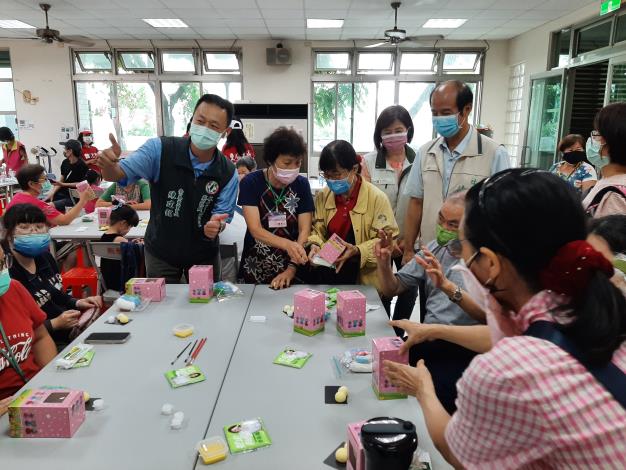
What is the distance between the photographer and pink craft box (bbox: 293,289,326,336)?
6.05 feet

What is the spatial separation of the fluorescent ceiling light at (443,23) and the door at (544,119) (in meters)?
1.71

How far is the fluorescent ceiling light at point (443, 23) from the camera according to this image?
7551mm

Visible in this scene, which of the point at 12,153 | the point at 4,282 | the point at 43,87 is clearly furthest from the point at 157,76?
the point at 4,282

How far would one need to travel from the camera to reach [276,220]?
2.44m

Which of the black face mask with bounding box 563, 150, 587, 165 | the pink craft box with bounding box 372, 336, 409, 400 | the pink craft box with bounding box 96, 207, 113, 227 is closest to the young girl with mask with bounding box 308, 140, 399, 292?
the pink craft box with bounding box 372, 336, 409, 400

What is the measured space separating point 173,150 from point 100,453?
1.60 meters

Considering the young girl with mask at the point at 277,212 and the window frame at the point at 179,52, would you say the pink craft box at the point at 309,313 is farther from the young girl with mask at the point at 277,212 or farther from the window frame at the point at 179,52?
the window frame at the point at 179,52

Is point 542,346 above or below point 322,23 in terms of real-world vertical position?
below

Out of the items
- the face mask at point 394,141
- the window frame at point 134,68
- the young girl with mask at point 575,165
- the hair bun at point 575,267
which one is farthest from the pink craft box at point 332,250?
the window frame at point 134,68

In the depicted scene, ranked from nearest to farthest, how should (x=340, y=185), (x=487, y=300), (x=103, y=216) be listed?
(x=487, y=300), (x=340, y=185), (x=103, y=216)

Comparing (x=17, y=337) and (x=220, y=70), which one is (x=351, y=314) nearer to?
(x=17, y=337)

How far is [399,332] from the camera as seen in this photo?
2354 mm

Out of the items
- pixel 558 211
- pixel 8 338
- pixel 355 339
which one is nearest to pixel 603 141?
pixel 355 339

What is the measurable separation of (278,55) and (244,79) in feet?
2.86
